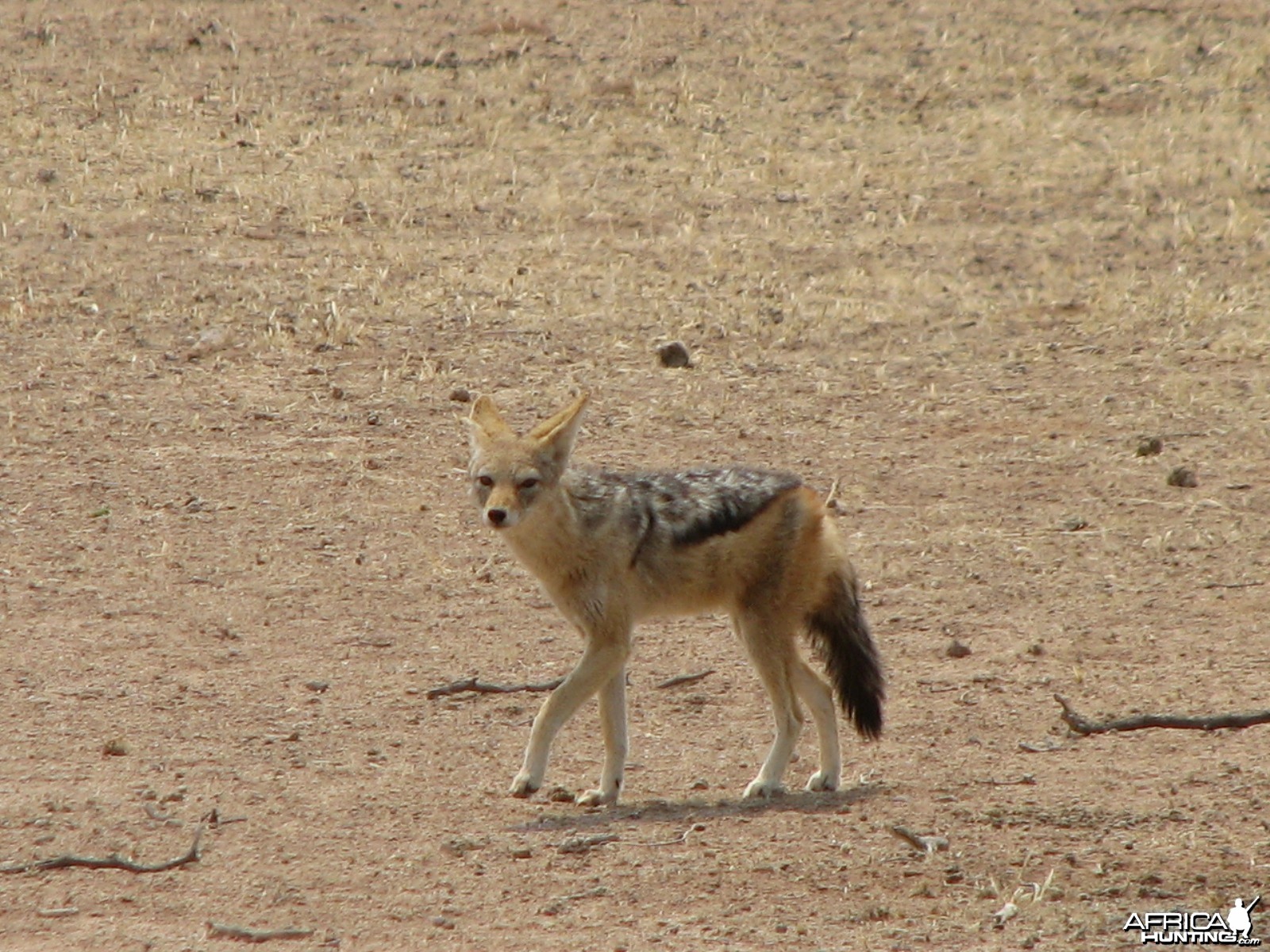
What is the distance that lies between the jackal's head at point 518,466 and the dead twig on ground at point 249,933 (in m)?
1.66

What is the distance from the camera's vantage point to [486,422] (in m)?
6.59

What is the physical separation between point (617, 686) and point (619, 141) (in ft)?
28.5

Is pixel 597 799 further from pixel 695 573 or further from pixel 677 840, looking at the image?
pixel 695 573

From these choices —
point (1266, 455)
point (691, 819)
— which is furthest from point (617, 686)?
point (1266, 455)

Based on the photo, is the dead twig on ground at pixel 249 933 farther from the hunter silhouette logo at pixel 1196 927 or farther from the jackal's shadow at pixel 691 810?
the hunter silhouette logo at pixel 1196 927

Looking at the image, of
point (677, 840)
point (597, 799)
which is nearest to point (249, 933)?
point (677, 840)

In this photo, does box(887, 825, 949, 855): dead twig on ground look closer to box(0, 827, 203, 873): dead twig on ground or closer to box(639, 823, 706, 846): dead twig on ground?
box(639, 823, 706, 846): dead twig on ground

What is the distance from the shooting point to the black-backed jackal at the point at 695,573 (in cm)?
609

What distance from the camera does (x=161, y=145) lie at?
13.6 metres

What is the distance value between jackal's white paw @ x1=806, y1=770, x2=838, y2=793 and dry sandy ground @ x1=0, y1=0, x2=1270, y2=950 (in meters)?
0.16

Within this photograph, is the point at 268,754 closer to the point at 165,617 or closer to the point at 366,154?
the point at 165,617

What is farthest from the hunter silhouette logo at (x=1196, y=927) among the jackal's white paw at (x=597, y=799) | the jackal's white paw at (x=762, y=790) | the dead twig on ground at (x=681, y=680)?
the dead twig on ground at (x=681, y=680)

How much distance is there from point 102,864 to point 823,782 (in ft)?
7.41

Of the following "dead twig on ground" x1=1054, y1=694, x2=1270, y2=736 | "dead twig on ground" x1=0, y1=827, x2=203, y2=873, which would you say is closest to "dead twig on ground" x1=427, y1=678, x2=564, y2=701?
"dead twig on ground" x1=0, y1=827, x2=203, y2=873
